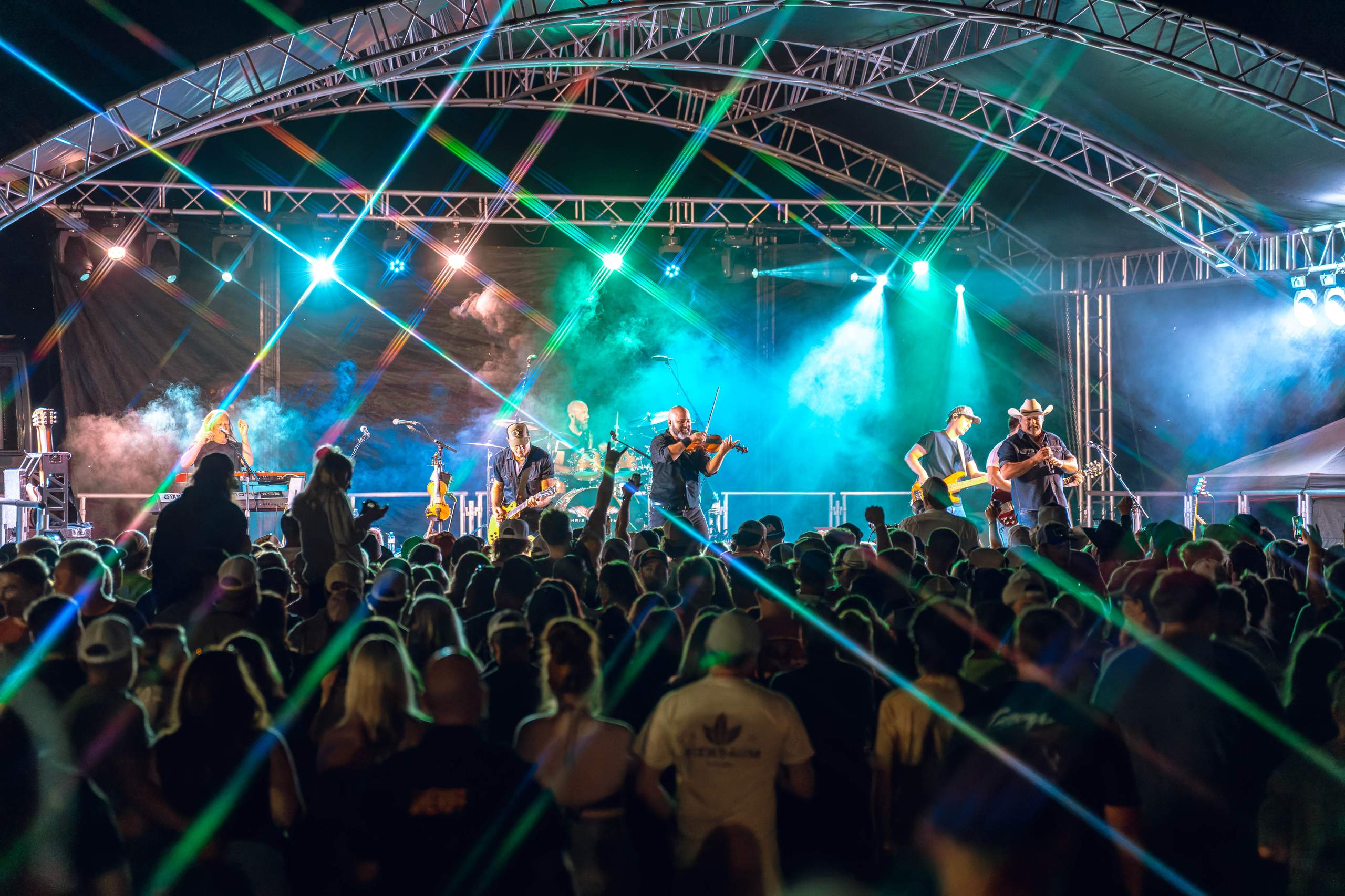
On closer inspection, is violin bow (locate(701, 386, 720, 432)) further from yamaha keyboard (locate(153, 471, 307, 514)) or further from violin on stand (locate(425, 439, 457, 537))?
yamaha keyboard (locate(153, 471, 307, 514))

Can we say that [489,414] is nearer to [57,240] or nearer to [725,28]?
[57,240]

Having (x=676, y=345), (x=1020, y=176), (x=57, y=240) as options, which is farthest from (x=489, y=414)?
(x=1020, y=176)

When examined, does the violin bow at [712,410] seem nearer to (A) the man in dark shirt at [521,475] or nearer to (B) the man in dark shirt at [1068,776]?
(A) the man in dark shirt at [521,475]

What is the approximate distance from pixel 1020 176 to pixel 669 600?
1261 centimetres

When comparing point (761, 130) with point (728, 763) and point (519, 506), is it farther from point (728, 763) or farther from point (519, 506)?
point (728, 763)

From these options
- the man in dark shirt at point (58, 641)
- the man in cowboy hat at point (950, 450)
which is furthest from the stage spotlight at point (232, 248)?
the man in dark shirt at point (58, 641)

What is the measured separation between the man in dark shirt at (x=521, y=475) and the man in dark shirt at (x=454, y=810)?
7.74 metres

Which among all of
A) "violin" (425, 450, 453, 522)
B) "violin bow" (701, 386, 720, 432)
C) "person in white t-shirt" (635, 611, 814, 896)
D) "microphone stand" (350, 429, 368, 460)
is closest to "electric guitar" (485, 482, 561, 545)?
"violin bow" (701, 386, 720, 432)

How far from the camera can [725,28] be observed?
11.3m

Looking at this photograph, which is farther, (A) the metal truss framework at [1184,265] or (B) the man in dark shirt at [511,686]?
(A) the metal truss framework at [1184,265]

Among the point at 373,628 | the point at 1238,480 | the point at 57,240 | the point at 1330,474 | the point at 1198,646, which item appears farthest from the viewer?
the point at 57,240

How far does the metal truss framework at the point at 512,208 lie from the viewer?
598 inches

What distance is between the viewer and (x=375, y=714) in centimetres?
286

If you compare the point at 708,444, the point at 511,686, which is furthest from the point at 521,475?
the point at 511,686
